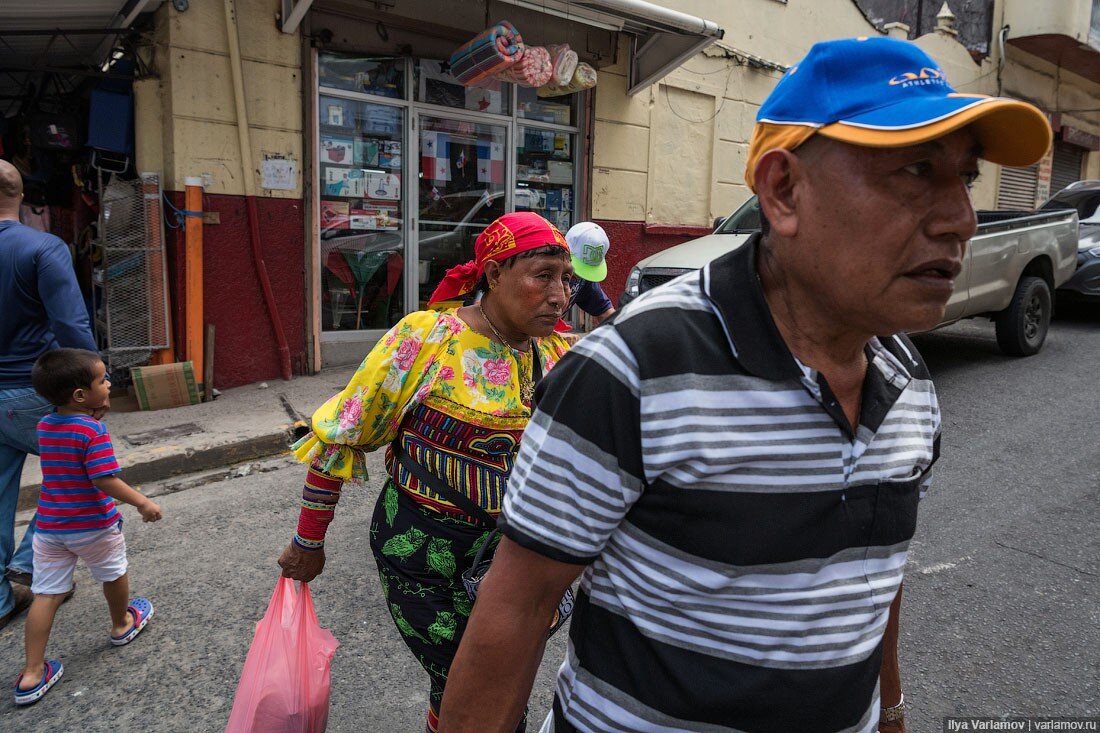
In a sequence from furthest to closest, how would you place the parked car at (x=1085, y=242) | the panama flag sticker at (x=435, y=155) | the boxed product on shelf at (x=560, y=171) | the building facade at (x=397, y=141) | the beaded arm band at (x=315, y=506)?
the parked car at (x=1085, y=242)
the boxed product on shelf at (x=560, y=171)
the panama flag sticker at (x=435, y=155)
the building facade at (x=397, y=141)
the beaded arm band at (x=315, y=506)

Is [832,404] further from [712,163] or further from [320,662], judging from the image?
[712,163]

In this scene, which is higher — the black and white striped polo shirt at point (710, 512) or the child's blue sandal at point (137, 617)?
the black and white striped polo shirt at point (710, 512)

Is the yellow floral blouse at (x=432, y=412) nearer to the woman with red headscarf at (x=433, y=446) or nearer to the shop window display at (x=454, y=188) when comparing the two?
the woman with red headscarf at (x=433, y=446)

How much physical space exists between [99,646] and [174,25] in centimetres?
527

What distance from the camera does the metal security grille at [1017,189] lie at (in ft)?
56.3

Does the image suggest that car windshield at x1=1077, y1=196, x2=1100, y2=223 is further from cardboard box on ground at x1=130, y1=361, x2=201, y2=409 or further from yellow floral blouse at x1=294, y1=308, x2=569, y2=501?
yellow floral blouse at x1=294, y1=308, x2=569, y2=501

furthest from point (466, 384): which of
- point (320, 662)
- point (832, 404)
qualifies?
Result: point (832, 404)

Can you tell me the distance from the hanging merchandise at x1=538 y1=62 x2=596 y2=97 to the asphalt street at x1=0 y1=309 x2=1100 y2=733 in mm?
5202

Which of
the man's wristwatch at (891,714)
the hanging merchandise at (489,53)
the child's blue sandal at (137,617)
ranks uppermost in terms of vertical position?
the hanging merchandise at (489,53)

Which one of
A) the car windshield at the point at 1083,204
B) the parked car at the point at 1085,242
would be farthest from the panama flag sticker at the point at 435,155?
the car windshield at the point at 1083,204

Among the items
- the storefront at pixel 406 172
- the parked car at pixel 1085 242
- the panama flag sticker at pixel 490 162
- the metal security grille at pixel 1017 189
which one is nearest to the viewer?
the storefront at pixel 406 172

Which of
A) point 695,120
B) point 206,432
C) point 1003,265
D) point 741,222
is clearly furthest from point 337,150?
point 1003,265

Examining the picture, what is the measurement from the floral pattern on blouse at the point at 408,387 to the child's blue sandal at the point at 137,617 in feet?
5.81

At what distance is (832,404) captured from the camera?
1.17 m
